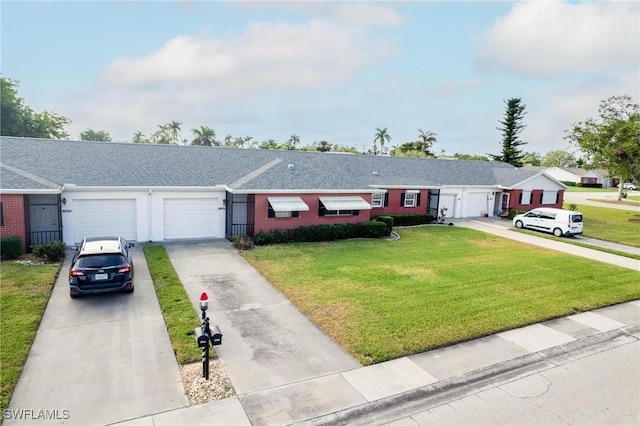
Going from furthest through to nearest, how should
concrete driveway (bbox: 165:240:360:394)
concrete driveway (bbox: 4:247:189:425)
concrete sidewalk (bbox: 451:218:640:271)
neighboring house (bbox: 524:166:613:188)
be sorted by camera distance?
neighboring house (bbox: 524:166:613:188) → concrete sidewalk (bbox: 451:218:640:271) → concrete driveway (bbox: 165:240:360:394) → concrete driveway (bbox: 4:247:189:425)

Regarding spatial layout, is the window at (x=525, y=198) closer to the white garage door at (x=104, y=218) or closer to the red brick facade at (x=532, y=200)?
the red brick facade at (x=532, y=200)

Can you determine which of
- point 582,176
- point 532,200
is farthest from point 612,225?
point 582,176

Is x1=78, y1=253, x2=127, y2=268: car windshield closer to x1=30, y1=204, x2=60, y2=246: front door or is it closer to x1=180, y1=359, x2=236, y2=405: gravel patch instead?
x1=180, y1=359, x2=236, y2=405: gravel patch

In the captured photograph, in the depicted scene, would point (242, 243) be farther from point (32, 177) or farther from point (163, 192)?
point (32, 177)

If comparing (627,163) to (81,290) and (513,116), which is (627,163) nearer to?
(513,116)

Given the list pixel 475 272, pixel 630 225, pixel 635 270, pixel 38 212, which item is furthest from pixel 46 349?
pixel 630 225

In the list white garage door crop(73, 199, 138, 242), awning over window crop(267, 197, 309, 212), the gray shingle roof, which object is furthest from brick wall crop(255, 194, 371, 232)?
white garage door crop(73, 199, 138, 242)
